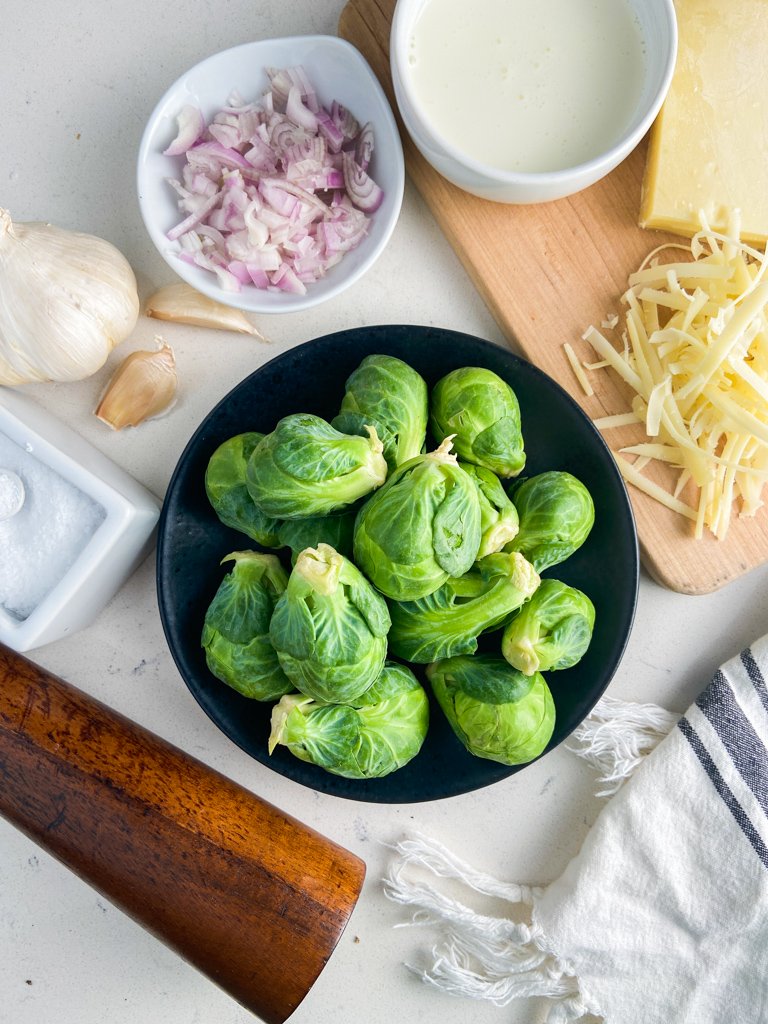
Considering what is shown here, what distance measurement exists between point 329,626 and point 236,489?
0.30 m

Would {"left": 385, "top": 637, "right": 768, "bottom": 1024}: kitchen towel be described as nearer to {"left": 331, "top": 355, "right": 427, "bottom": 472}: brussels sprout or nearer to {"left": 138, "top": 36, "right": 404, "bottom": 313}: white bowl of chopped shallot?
{"left": 331, "top": 355, "right": 427, "bottom": 472}: brussels sprout

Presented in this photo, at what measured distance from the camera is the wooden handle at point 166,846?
56.8 inches

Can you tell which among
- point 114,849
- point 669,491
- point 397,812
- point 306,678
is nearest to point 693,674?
point 669,491

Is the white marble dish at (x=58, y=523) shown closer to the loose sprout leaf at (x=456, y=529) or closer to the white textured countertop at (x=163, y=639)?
the white textured countertop at (x=163, y=639)

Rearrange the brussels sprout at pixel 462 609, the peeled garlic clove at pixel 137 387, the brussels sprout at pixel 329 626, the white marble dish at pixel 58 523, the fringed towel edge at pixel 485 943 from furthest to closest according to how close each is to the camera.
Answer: the fringed towel edge at pixel 485 943 → the peeled garlic clove at pixel 137 387 → the white marble dish at pixel 58 523 → the brussels sprout at pixel 462 609 → the brussels sprout at pixel 329 626

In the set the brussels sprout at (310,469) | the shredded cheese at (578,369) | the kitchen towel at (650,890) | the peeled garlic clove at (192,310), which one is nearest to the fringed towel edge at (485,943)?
the kitchen towel at (650,890)

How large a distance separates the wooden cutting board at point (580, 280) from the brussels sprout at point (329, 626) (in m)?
0.57

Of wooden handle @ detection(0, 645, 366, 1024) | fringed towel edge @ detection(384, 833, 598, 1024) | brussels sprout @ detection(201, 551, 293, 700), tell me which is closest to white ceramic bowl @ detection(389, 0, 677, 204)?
brussels sprout @ detection(201, 551, 293, 700)

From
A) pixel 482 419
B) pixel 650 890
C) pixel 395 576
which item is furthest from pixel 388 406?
pixel 650 890

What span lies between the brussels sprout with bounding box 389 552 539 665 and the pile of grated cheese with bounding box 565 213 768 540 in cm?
36

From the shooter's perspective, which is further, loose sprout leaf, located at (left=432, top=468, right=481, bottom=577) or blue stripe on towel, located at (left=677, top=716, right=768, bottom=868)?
blue stripe on towel, located at (left=677, top=716, right=768, bottom=868)

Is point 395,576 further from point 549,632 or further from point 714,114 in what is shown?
point 714,114

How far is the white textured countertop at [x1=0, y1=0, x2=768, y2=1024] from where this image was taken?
1.63 meters

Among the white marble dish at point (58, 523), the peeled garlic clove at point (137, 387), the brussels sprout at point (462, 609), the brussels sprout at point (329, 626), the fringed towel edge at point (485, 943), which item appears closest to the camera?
the brussels sprout at point (329, 626)
